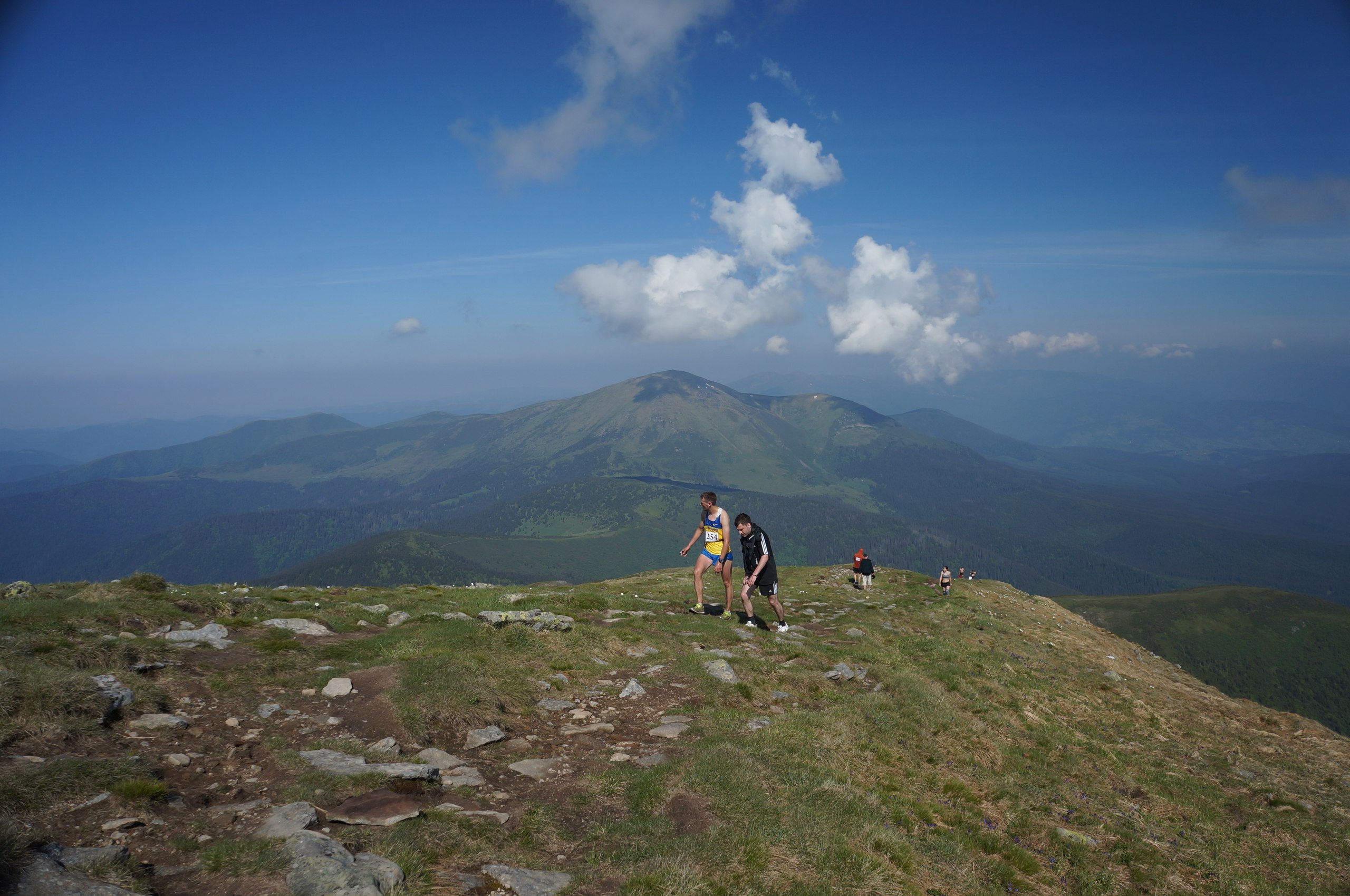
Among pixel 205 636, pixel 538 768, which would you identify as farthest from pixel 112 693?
pixel 538 768

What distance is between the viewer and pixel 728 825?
8773 millimetres

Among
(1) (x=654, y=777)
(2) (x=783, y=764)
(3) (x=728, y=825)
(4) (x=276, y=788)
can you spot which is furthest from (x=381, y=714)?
(2) (x=783, y=764)

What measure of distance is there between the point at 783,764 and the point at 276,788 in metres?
8.69

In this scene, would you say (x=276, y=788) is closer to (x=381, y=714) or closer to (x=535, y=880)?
(x=381, y=714)

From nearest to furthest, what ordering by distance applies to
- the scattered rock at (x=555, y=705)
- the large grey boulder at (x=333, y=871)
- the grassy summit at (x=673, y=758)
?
the large grey boulder at (x=333, y=871), the grassy summit at (x=673, y=758), the scattered rock at (x=555, y=705)

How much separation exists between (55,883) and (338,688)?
732 cm

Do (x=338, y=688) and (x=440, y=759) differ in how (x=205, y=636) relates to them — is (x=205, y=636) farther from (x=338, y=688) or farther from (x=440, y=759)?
(x=440, y=759)

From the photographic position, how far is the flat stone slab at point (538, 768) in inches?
407

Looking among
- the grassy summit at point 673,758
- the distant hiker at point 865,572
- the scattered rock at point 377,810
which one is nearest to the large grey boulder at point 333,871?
the grassy summit at point 673,758

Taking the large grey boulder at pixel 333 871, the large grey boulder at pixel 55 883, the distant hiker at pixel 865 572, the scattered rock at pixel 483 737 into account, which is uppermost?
the large grey boulder at pixel 55 883

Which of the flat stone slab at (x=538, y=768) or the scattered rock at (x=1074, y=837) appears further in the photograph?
the scattered rock at (x=1074, y=837)

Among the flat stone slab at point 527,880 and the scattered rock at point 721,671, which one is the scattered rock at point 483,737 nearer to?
the flat stone slab at point 527,880

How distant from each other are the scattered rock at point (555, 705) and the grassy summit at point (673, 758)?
0.91 feet

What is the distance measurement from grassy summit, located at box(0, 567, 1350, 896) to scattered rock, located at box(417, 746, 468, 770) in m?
0.34
